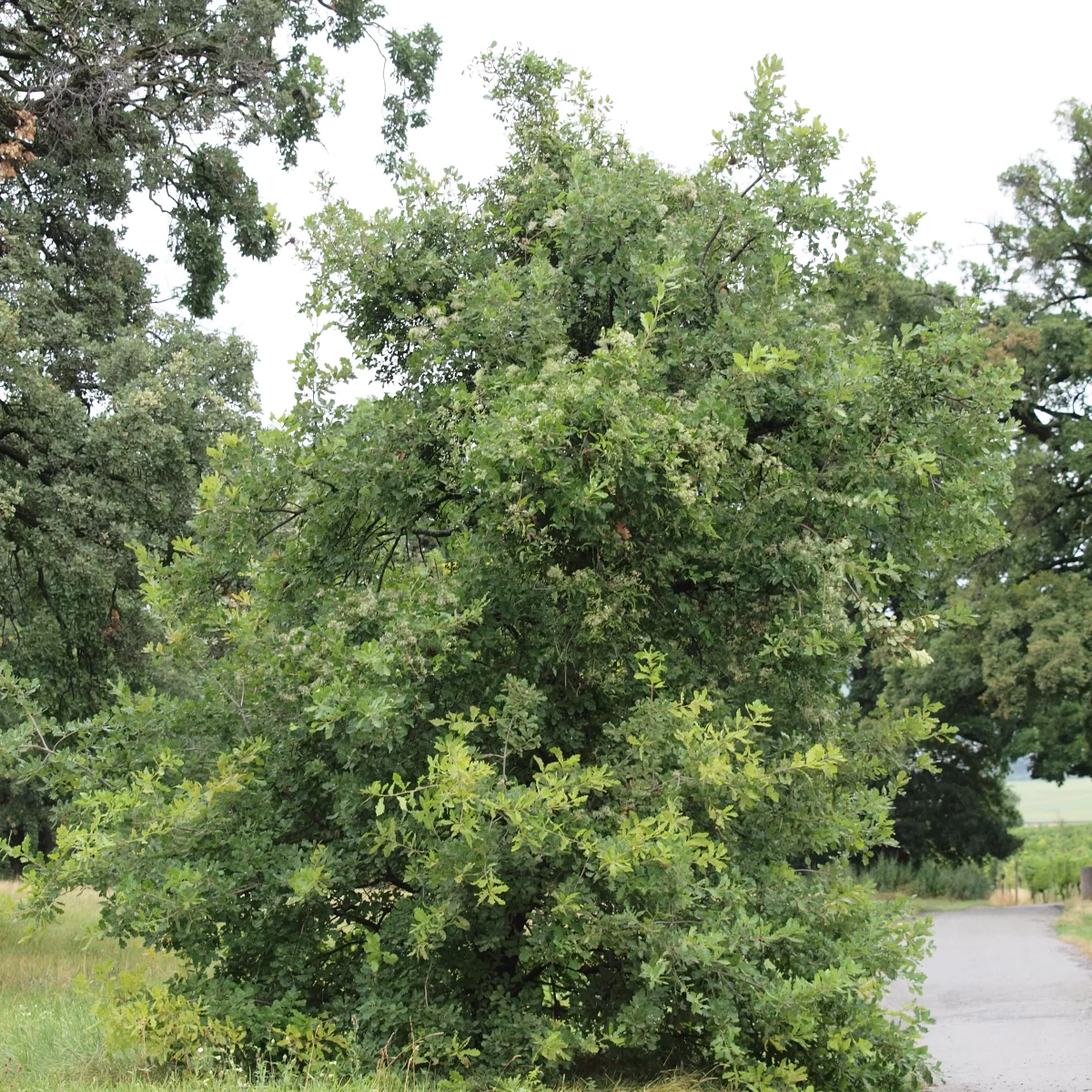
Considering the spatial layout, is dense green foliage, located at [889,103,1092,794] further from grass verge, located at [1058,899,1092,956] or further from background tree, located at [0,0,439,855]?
background tree, located at [0,0,439,855]

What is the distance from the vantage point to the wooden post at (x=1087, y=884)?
2823 cm

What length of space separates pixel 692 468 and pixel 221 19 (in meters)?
11.1

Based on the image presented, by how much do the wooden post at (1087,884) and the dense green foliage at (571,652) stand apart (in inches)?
899

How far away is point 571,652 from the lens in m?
7.50

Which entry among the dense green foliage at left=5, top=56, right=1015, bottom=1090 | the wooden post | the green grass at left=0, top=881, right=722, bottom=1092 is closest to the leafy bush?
the wooden post

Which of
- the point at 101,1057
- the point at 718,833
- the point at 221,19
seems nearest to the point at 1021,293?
the point at 221,19

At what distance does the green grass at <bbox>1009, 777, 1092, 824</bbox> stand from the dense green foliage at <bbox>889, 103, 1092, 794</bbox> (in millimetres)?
76196

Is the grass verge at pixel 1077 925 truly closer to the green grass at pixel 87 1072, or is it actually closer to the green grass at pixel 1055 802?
the green grass at pixel 87 1072

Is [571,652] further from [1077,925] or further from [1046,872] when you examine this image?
[1046,872]

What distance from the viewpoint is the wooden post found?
28.2 metres

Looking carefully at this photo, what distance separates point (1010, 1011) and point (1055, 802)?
464ft

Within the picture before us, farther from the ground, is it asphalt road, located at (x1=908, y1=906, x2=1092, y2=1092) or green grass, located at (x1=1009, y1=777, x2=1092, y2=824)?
asphalt road, located at (x1=908, y1=906, x2=1092, y2=1092)

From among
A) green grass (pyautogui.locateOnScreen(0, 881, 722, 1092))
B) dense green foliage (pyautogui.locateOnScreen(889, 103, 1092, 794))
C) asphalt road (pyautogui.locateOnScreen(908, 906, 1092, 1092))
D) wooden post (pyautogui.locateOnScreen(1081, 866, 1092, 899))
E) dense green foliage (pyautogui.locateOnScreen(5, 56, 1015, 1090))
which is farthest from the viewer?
wooden post (pyautogui.locateOnScreen(1081, 866, 1092, 899))

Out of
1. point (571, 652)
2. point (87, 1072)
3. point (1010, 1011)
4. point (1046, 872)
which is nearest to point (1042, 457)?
point (1046, 872)
